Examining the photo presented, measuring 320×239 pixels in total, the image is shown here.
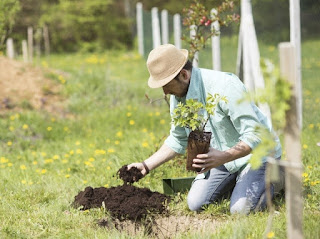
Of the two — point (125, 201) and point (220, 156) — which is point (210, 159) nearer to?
point (220, 156)

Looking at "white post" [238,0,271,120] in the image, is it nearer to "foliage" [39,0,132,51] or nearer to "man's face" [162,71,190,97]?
"man's face" [162,71,190,97]

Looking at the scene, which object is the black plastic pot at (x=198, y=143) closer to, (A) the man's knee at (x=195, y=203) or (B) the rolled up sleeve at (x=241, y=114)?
(B) the rolled up sleeve at (x=241, y=114)

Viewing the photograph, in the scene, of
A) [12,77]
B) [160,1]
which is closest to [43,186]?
[12,77]

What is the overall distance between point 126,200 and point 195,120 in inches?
33.8

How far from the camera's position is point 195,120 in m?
3.38

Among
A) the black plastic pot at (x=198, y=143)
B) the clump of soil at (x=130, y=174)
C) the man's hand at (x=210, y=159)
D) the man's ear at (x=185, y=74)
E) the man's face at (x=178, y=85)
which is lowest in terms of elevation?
the clump of soil at (x=130, y=174)

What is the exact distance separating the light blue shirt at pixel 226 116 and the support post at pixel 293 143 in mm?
1083

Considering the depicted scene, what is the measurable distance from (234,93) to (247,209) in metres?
0.82

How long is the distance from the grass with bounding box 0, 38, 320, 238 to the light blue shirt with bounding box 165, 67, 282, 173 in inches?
17.9

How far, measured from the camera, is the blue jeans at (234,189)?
3.67 metres

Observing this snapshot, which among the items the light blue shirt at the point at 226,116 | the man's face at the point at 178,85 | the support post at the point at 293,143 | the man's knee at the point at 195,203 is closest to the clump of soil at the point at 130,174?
the light blue shirt at the point at 226,116

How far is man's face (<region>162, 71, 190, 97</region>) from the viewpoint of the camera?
3.50m

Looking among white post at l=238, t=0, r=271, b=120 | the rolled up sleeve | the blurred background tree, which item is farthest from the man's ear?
the blurred background tree

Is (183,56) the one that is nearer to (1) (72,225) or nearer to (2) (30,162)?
(1) (72,225)
